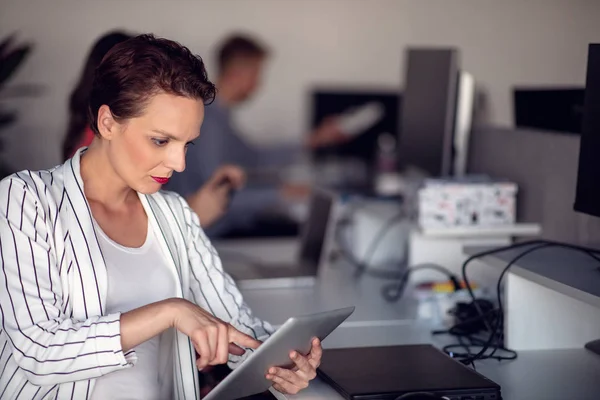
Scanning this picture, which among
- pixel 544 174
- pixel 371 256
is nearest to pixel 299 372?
pixel 544 174

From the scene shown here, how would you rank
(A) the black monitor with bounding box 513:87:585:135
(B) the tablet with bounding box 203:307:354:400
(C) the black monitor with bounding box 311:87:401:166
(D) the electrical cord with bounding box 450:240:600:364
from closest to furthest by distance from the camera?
1. (B) the tablet with bounding box 203:307:354:400
2. (D) the electrical cord with bounding box 450:240:600:364
3. (A) the black monitor with bounding box 513:87:585:135
4. (C) the black monitor with bounding box 311:87:401:166

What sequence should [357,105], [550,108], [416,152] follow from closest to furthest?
[550,108], [416,152], [357,105]

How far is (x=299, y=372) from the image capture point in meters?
1.50

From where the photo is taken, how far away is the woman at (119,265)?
136 centimetres

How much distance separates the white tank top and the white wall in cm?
300

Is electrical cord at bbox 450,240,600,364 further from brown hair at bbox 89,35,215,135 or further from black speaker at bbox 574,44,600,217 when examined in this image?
brown hair at bbox 89,35,215,135

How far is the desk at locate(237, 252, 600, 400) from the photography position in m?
1.63

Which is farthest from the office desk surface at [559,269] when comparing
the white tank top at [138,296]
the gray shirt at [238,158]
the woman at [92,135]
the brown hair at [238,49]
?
the brown hair at [238,49]

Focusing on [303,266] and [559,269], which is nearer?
[559,269]

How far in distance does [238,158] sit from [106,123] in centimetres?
327

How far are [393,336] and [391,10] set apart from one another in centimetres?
327

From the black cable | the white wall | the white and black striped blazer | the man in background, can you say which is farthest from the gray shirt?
the white and black striped blazer

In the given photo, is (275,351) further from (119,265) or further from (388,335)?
(388,335)

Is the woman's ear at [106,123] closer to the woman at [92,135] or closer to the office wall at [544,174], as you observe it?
the woman at [92,135]
